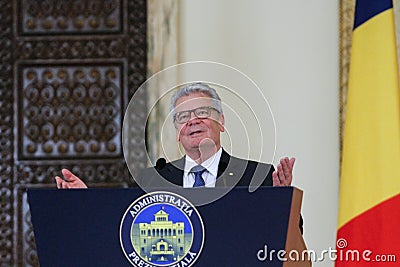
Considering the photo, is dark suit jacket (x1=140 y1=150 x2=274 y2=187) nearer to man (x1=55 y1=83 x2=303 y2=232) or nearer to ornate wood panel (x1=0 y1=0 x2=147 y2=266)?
man (x1=55 y1=83 x2=303 y2=232)

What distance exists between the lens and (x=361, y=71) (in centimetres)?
383

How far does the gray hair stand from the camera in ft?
8.77

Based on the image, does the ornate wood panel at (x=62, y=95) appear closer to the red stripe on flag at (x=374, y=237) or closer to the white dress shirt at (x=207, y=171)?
the red stripe on flag at (x=374, y=237)

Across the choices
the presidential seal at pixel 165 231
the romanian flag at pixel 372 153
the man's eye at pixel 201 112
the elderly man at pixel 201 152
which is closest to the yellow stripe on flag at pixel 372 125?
the romanian flag at pixel 372 153

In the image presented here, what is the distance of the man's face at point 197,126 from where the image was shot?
2.62 meters

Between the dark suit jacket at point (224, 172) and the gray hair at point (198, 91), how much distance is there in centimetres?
16

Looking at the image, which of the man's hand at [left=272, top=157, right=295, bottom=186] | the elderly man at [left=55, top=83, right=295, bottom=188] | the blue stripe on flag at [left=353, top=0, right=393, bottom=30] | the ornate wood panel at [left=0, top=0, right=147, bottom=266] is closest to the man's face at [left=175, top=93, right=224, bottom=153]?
the elderly man at [left=55, top=83, right=295, bottom=188]

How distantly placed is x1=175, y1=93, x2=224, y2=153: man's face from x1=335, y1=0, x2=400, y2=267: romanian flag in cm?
129

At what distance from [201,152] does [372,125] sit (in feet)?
4.51

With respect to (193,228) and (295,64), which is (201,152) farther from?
(295,64)

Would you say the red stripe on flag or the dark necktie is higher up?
the dark necktie

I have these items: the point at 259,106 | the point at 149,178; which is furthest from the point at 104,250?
the point at 259,106

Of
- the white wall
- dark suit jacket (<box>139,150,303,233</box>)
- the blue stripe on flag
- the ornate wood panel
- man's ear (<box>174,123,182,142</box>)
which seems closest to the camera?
dark suit jacket (<box>139,150,303,233</box>)

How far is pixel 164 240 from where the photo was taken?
7.91 ft
